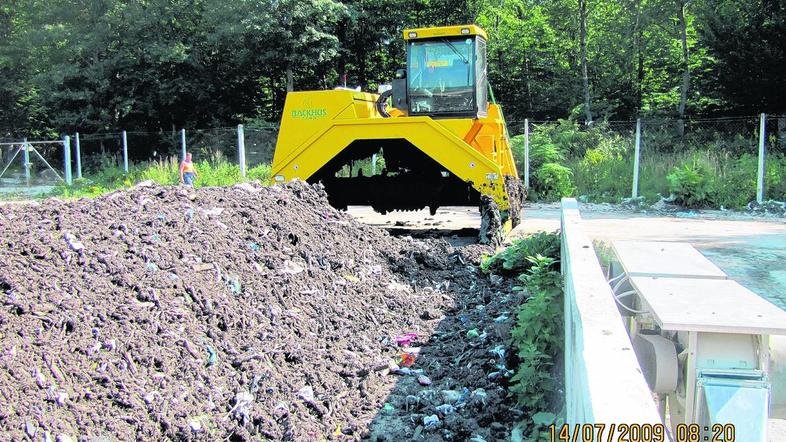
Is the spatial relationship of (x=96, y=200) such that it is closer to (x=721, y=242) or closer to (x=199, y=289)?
(x=199, y=289)

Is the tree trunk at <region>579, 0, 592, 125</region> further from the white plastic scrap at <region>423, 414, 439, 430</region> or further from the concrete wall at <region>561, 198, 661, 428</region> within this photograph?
the concrete wall at <region>561, 198, 661, 428</region>

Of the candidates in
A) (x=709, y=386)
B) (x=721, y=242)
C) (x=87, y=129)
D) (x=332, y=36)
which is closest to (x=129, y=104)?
(x=87, y=129)

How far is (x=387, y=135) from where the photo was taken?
936 centimetres

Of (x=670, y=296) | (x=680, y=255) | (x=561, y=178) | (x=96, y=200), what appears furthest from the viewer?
(x=561, y=178)

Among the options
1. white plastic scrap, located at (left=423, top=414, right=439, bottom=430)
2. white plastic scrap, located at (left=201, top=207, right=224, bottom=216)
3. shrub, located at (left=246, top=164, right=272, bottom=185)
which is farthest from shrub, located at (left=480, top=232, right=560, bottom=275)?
shrub, located at (left=246, top=164, right=272, bottom=185)

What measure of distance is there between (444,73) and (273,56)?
59.6ft

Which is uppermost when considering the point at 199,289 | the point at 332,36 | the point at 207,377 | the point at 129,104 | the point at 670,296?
the point at 332,36

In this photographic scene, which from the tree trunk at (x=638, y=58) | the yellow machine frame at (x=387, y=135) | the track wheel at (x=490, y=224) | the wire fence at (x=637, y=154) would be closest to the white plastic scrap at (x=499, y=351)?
the track wheel at (x=490, y=224)

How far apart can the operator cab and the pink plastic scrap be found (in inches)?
Answer: 217

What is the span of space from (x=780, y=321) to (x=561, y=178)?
1396 cm

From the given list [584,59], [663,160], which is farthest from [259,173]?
[584,59]

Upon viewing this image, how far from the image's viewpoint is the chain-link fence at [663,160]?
14.3m

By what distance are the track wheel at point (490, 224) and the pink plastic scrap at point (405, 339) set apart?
360 centimetres

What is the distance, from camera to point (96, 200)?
17.0ft
